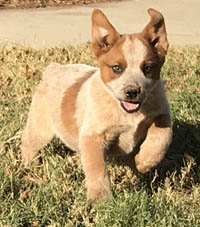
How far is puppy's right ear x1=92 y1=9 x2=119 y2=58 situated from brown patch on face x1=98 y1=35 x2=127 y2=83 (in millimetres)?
62

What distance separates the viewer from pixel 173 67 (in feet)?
25.6

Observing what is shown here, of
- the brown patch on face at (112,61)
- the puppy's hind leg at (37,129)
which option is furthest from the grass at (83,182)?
the brown patch on face at (112,61)

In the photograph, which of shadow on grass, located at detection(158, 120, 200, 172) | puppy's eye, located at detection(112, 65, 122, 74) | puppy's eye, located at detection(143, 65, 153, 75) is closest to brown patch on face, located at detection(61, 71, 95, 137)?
puppy's eye, located at detection(112, 65, 122, 74)

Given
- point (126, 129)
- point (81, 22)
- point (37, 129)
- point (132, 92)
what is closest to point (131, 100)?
point (132, 92)

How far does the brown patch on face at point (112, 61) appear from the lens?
4.11 m

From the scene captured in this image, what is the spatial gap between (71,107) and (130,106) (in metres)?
0.77

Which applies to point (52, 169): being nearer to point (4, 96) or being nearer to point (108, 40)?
point (108, 40)

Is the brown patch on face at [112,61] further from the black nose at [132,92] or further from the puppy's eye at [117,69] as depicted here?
the black nose at [132,92]

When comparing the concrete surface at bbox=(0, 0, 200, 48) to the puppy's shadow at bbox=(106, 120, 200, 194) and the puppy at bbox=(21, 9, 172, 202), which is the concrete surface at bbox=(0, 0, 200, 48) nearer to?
the puppy's shadow at bbox=(106, 120, 200, 194)

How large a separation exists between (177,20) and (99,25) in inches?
339

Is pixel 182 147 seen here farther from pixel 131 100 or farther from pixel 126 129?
pixel 131 100

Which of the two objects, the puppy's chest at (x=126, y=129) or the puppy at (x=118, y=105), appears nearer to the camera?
the puppy at (x=118, y=105)

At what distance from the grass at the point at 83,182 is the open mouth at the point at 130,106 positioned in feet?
1.87

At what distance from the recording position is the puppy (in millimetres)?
4055
